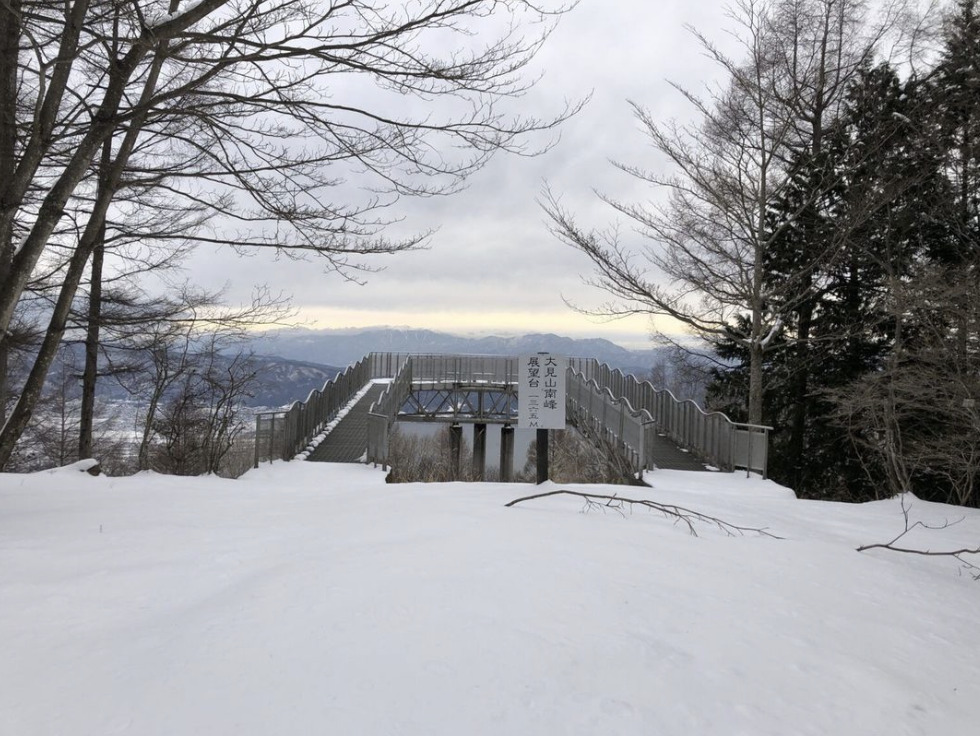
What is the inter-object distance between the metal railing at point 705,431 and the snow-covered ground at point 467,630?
23.9 ft

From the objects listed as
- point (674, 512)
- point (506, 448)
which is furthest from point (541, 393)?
point (506, 448)

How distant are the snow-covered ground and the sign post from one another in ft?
11.1

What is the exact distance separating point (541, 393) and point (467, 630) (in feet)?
19.6

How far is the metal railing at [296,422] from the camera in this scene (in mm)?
12543

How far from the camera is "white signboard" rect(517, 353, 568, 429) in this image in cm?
848

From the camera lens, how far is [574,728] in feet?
6.64

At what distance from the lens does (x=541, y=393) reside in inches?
336

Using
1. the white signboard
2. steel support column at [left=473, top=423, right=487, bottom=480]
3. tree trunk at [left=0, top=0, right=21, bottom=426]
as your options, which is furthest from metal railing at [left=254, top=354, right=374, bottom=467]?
steel support column at [left=473, top=423, right=487, bottom=480]

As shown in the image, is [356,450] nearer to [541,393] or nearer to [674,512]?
[541,393]

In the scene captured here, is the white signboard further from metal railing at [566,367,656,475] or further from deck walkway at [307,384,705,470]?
deck walkway at [307,384,705,470]

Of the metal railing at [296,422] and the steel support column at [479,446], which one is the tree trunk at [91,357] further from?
the steel support column at [479,446]

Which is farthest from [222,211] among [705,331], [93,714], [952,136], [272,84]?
[952,136]

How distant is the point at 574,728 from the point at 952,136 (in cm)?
1811

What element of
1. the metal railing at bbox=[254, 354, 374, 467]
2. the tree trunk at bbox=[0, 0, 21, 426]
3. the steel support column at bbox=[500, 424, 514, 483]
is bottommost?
the steel support column at bbox=[500, 424, 514, 483]
